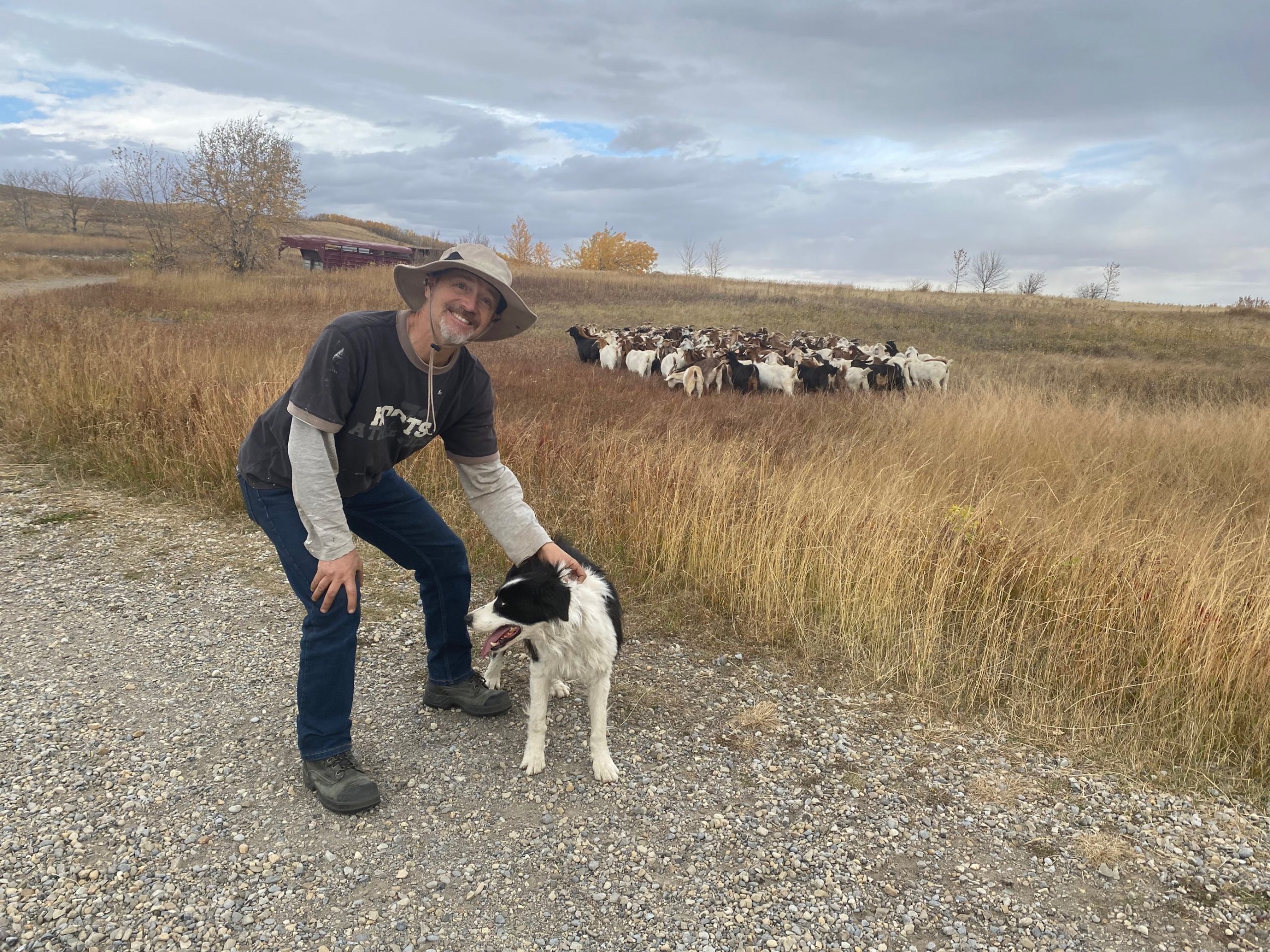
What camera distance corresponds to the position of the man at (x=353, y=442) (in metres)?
2.48

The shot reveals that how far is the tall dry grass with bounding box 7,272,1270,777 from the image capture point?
3.86 m

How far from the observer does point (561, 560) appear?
3.06m

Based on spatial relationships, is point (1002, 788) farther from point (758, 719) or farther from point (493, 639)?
point (493, 639)

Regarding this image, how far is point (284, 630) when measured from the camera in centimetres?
414

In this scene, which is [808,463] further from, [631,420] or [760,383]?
[760,383]

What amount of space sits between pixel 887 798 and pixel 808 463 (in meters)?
3.84

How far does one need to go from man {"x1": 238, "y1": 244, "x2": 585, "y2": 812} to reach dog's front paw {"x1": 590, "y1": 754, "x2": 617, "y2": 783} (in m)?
0.82

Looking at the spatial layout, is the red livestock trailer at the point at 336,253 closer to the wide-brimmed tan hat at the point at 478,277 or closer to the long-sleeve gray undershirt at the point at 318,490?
the wide-brimmed tan hat at the point at 478,277

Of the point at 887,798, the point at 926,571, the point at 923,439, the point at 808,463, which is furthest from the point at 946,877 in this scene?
the point at 923,439

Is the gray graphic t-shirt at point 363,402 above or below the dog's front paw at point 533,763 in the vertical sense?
above

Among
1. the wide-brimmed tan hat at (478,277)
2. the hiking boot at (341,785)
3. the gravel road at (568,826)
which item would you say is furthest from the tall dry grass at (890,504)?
the wide-brimmed tan hat at (478,277)

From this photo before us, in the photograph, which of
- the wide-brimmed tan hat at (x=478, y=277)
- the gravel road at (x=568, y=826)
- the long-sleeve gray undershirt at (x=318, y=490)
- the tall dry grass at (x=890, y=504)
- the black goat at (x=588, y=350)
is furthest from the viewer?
the black goat at (x=588, y=350)

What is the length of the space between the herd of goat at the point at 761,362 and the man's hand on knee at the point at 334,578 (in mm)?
10332

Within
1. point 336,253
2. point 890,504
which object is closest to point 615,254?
point 336,253
